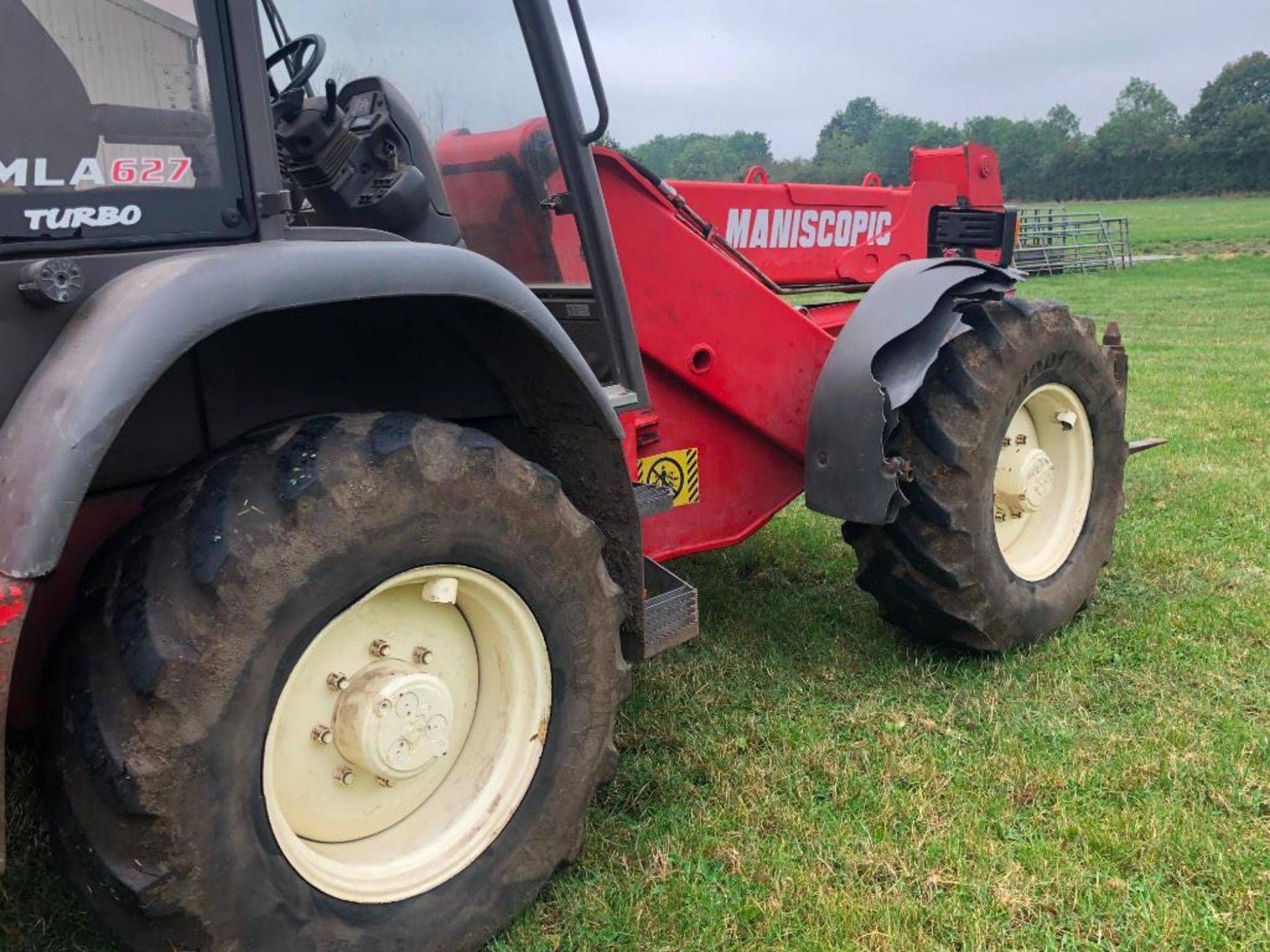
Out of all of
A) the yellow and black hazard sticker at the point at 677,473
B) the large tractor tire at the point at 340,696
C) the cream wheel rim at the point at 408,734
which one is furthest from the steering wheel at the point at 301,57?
the yellow and black hazard sticker at the point at 677,473

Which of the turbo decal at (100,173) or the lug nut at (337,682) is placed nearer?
the turbo decal at (100,173)

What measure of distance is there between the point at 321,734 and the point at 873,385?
1.90 metres

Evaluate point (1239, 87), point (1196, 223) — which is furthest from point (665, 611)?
point (1239, 87)

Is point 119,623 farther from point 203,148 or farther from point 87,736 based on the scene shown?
point 203,148

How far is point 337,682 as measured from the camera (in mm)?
2197

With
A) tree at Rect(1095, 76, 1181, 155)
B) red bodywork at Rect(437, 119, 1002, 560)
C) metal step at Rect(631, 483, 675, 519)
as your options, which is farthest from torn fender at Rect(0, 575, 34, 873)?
tree at Rect(1095, 76, 1181, 155)

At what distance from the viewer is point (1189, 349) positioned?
425 inches

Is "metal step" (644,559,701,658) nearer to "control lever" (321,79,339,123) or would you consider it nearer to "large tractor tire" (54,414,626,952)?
"large tractor tire" (54,414,626,952)

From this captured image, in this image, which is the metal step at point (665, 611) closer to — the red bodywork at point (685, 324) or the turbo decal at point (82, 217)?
the red bodywork at point (685, 324)

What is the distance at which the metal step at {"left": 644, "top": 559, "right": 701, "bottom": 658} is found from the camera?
111 inches

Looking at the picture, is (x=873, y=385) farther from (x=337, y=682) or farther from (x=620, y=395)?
(x=337, y=682)

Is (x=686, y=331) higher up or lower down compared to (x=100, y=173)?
lower down

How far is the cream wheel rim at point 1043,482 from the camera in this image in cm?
389

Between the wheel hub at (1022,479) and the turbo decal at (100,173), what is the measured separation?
2.81 metres
